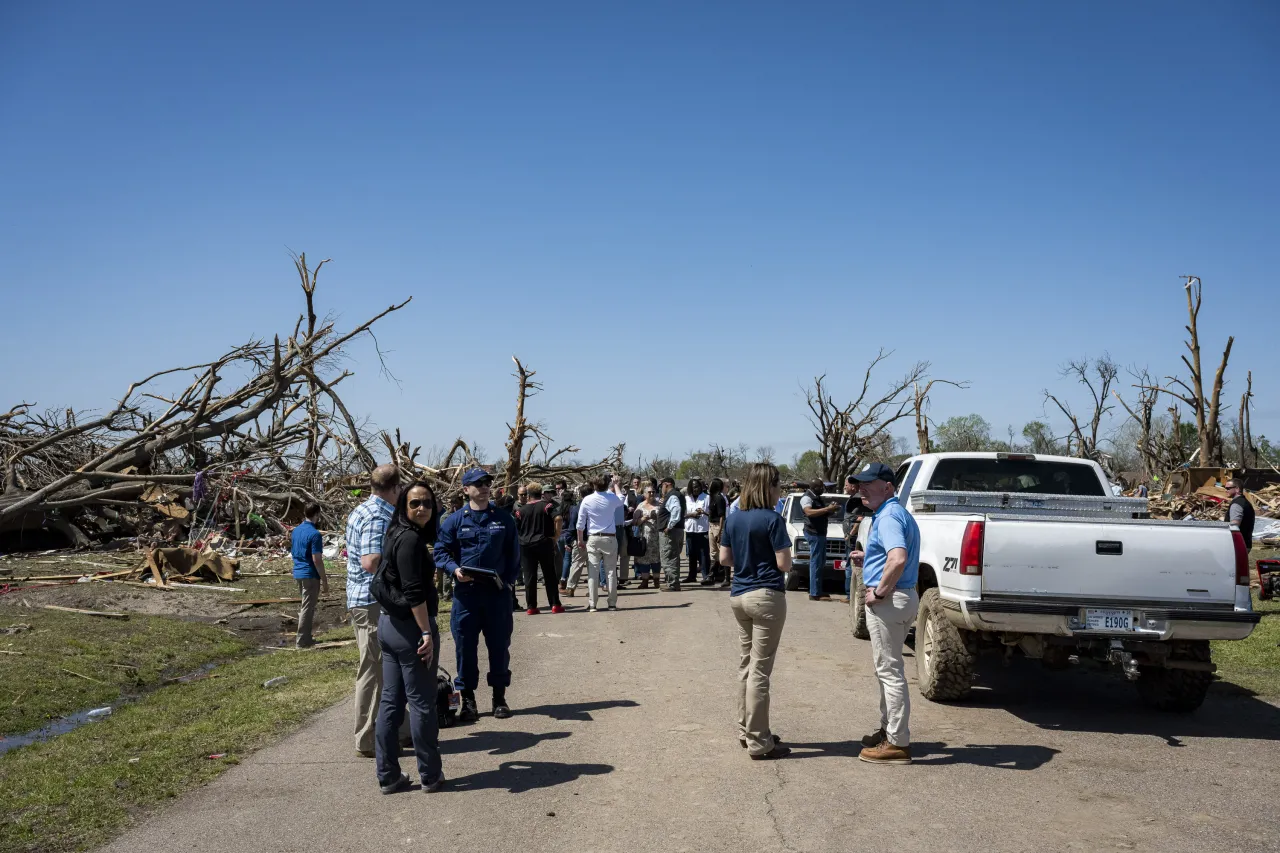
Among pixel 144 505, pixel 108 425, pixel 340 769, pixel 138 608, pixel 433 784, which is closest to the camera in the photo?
pixel 433 784

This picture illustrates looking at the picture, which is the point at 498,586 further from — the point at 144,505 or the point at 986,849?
the point at 144,505

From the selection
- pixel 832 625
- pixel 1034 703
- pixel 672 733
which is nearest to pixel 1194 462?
pixel 832 625

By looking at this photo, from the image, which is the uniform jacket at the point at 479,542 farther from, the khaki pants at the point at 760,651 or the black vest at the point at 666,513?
the black vest at the point at 666,513

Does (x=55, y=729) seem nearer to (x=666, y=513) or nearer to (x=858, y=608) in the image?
(x=858, y=608)

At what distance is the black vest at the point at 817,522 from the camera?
1535 cm

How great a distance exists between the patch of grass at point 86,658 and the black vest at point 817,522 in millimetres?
8472

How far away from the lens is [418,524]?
20.5 ft

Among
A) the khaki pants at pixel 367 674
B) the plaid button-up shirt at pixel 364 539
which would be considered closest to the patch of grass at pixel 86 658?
the khaki pants at pixel 367 674

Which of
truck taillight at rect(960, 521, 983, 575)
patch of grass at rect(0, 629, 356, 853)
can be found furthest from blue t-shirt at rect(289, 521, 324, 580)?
truck taillight at rect(960, 521, 983, 575)

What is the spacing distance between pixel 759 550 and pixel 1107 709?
381 cm

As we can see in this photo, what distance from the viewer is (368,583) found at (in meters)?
6.80

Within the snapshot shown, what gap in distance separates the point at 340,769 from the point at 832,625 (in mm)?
7740

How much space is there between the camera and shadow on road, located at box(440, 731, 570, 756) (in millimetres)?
7082

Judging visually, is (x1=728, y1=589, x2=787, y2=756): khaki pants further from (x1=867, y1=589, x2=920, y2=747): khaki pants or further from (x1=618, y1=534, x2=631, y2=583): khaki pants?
(x1=618, y1=534, x2=631, y2=583): khaki pants
